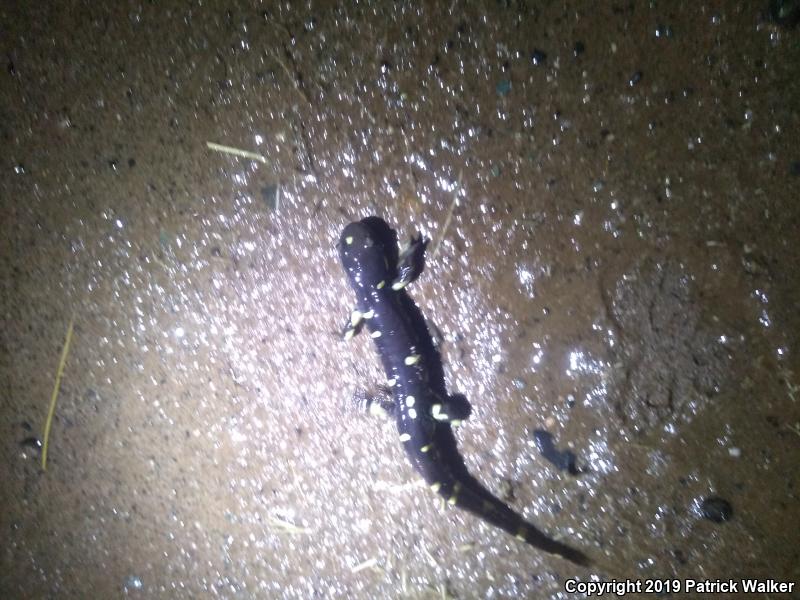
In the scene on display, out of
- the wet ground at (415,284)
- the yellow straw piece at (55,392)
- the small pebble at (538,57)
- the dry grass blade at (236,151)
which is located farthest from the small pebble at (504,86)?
the yellow straw piece at (55,392)

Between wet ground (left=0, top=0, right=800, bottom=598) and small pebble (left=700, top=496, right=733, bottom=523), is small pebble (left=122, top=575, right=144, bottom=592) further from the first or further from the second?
small pebble (left=700, top=496, right=733, bottom=523)

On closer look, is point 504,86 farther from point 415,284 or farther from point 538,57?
point 415,284

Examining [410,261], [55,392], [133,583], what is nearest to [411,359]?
[410,261]

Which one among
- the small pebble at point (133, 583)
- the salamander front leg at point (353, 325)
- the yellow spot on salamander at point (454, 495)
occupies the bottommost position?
the small pebble at point (133, 583)

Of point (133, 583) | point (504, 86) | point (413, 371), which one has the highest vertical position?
point (504, 86)

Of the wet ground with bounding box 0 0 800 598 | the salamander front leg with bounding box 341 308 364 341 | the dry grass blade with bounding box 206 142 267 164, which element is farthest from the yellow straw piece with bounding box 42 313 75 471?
the salamander front leg with bounding box 341 308 364 341

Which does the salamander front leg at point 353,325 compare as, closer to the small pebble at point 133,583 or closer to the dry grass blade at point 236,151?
the dry grass blade at point 236,151
